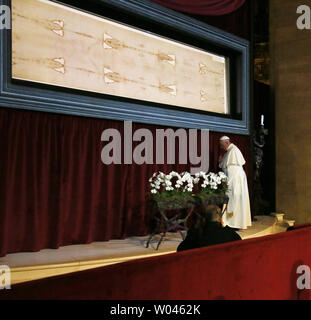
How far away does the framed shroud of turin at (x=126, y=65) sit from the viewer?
14.6 feet

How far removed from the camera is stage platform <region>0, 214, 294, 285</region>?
367 centimetres

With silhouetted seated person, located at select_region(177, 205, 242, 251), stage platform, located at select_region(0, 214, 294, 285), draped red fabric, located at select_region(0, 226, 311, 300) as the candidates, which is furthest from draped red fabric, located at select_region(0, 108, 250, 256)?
draped red fabric, located at select_region(0, 226, 311, 300)

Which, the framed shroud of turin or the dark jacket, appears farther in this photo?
the framed shroud of turin

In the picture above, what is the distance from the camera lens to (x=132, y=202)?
215 inches

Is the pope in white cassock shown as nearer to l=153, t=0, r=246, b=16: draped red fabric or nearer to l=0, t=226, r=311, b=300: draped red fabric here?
l=153, t=0, r=246, b=16: draped red fabric

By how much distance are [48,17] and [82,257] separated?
2907mm

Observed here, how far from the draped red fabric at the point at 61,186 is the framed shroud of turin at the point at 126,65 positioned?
0.24m

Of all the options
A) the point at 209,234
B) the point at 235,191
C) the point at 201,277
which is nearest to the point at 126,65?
the point at 235,191

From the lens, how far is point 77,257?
4.12 metres

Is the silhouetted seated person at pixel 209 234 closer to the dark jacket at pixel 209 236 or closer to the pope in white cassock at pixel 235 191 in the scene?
the dark jacket at pixel 209 236

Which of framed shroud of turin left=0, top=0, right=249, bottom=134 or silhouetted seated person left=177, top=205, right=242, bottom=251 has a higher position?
framed shroud of turin left=0, top=0, right=249, bottom=134

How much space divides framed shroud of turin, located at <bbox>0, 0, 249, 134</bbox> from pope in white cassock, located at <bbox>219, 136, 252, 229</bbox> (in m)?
0.75

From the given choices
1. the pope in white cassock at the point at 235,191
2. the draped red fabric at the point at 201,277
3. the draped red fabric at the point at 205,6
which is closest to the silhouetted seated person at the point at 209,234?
the draped red fabric at the point at 201,277
